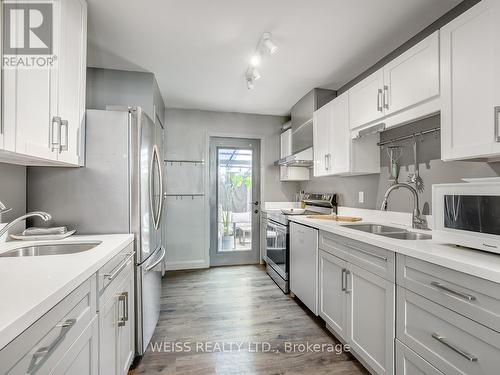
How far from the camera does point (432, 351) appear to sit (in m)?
1.17

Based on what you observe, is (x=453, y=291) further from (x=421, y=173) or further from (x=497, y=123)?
(x=421, y=173)

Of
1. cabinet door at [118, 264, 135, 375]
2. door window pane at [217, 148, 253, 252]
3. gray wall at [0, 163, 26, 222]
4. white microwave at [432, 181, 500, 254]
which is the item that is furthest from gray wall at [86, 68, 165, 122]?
white microwave at [432, 181, 500, 254]

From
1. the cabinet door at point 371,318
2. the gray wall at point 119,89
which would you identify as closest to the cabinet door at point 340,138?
the cabinet door at point 371,318

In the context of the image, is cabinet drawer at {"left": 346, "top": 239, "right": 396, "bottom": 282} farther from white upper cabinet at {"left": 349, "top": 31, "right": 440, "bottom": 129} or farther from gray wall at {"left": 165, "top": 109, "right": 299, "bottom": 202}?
gray wall at {"left": 165, "top": 109, "right": 299, "bottom": 202}

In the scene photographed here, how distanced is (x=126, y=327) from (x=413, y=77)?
2.48 metres

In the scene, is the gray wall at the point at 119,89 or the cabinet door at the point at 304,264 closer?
the cabinet door at the point at 304,264

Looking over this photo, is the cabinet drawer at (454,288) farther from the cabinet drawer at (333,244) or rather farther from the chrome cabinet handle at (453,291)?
the cabinet drawer at (333,244)

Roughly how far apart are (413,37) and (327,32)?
0.70 m

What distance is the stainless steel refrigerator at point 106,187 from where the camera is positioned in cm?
170

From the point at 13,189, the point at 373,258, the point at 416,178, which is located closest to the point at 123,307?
the point at 13,189

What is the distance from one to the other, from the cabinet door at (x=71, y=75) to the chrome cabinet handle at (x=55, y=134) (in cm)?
4

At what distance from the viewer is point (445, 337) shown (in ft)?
3.64

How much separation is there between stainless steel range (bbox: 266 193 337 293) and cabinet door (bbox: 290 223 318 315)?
11 centimetres

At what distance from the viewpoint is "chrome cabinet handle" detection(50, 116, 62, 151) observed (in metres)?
1.33
